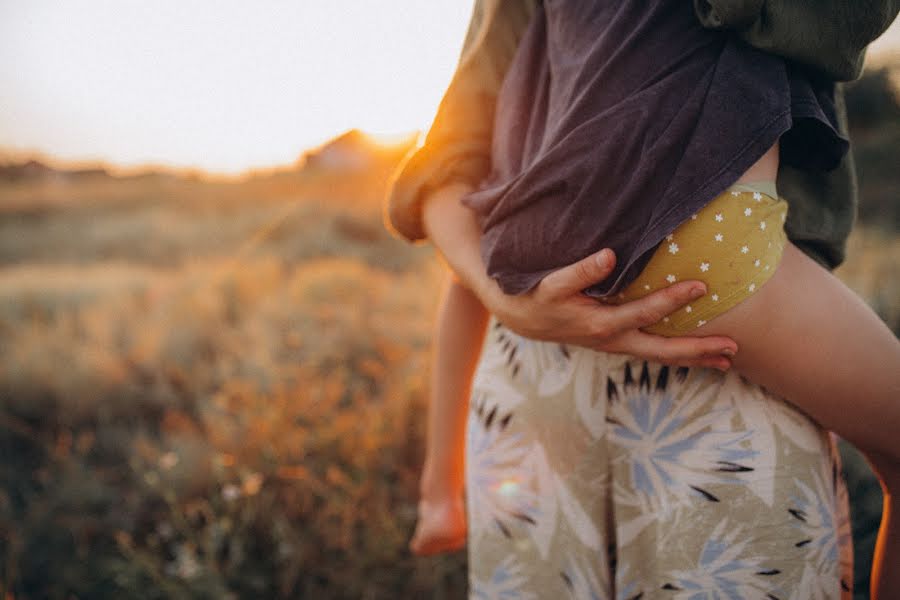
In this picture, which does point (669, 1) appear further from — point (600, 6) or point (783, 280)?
point (783, 280)

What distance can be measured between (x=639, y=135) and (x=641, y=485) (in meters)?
0.55

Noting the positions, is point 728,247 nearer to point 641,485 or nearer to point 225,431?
point 641,485

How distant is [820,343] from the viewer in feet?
2.33

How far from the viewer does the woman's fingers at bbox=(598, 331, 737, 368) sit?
2.36 ft

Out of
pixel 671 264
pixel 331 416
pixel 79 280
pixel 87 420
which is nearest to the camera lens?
pixel 671 264

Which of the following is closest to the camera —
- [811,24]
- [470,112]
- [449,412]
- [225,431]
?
[811,24]

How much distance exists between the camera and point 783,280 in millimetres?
718

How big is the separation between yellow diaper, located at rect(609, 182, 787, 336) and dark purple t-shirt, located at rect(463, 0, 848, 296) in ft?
0.11

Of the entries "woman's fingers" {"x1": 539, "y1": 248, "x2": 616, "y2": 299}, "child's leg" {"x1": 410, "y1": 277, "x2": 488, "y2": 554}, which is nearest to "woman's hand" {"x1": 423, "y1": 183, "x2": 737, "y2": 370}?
"woman's fingers" {"x1": 539, "y1": 248, "x2": 616, "y2": 299}

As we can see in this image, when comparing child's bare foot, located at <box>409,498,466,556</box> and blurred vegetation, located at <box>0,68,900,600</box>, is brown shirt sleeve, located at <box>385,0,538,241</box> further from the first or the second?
blurred vegetation, located at <box>0,68,900,600</box>

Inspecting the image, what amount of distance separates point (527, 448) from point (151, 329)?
13.7 feet

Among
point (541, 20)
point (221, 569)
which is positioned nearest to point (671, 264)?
point (541, 20)

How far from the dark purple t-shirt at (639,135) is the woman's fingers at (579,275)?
25 millimetres

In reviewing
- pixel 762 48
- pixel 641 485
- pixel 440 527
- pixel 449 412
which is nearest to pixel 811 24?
A: pixel 762 48
